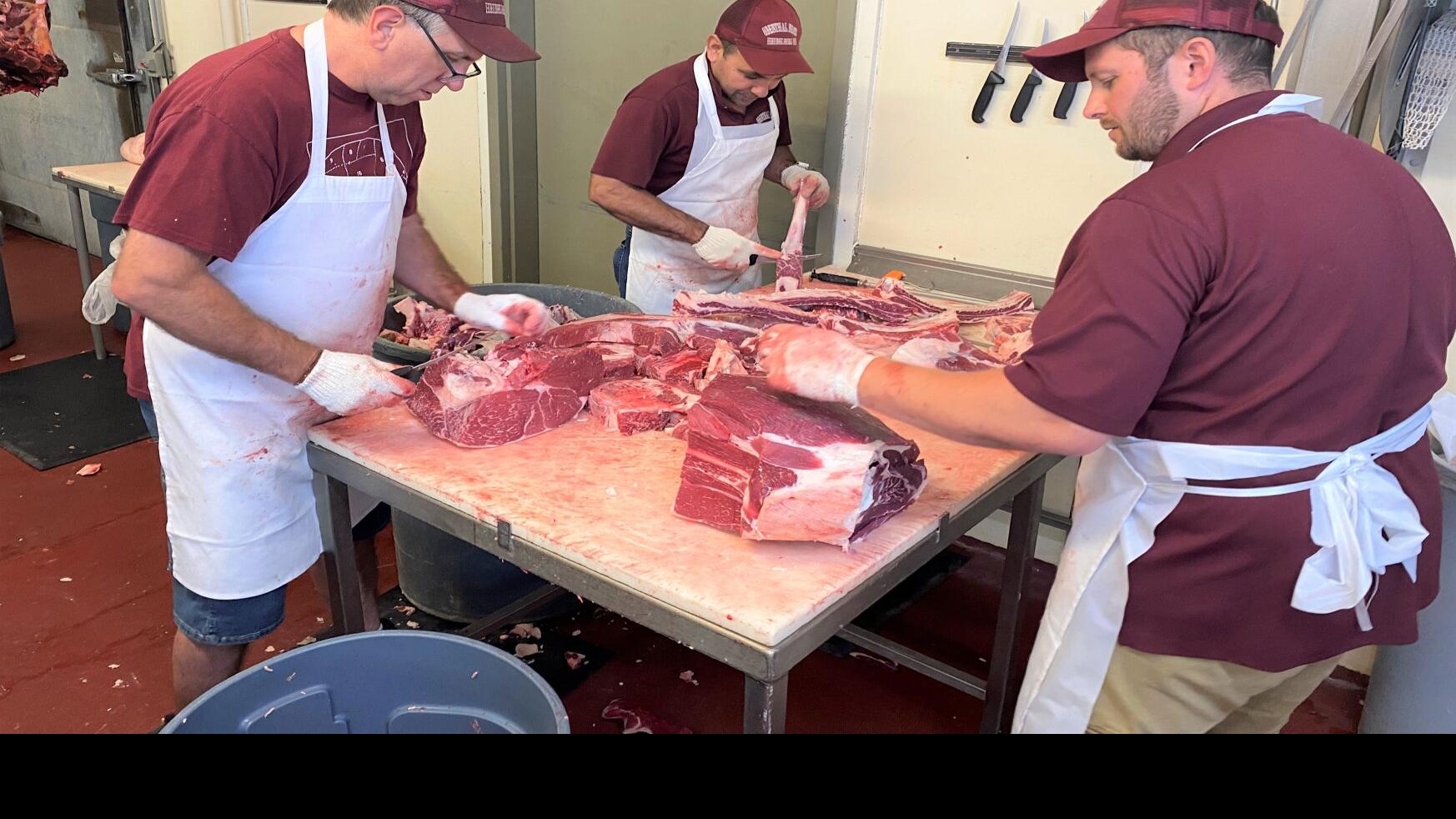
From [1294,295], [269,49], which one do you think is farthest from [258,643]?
[1294,295]

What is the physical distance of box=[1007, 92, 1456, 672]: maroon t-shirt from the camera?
151cm

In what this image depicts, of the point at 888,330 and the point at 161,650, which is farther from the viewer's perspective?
the point at 161,650

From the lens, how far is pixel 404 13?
7.14 feet

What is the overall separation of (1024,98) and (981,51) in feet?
0.92

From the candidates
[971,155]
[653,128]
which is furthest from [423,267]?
[971,155]

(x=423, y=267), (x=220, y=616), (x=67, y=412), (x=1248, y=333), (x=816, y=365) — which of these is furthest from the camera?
(x=67, y=412)

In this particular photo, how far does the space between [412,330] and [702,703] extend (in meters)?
1.82

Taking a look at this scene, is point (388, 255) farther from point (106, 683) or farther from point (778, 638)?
point (106, 683)

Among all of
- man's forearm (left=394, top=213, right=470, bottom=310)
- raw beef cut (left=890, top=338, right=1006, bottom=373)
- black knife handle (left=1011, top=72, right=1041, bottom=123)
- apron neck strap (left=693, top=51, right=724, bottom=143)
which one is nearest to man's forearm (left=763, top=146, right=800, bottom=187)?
apron neck strap (left=693, top=51, right=724, bottom=143)

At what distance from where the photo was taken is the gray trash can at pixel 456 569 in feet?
11.4

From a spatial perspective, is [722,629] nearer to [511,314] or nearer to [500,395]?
[500,395]

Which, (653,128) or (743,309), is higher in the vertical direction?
(653,128)

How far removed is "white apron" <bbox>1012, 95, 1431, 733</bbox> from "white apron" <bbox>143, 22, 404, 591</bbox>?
182 centimetres

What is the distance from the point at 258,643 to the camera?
3.52 metres
